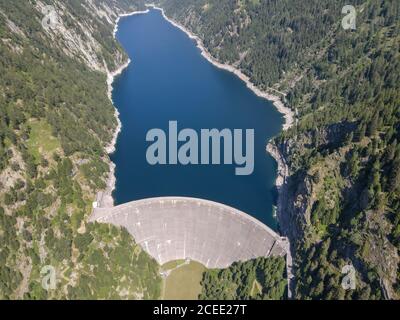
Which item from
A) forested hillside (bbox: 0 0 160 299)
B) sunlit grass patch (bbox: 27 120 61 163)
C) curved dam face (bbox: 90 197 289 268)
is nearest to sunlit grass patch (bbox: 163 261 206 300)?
curved dam face (bbox: 90 197 289 268)

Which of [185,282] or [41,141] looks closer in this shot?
[185,282]

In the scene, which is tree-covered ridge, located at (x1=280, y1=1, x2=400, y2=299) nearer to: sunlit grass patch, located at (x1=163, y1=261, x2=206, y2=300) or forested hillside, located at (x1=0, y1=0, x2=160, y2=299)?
sunlit grass patch, located at (x1=163, y1=261, x2=206, y2=300)

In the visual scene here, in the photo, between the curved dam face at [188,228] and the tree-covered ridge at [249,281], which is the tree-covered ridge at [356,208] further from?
the curved dam face at [188,228]

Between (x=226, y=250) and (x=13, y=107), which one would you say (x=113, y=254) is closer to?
(x=226, y=250)

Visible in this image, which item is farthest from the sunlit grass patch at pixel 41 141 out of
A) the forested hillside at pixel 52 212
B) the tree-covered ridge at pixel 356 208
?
the tree-covered ridge at pixel 356 208

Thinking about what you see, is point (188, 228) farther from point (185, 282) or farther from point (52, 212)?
point (52, 212)

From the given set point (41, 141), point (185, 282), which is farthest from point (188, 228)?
point (41, 141)
